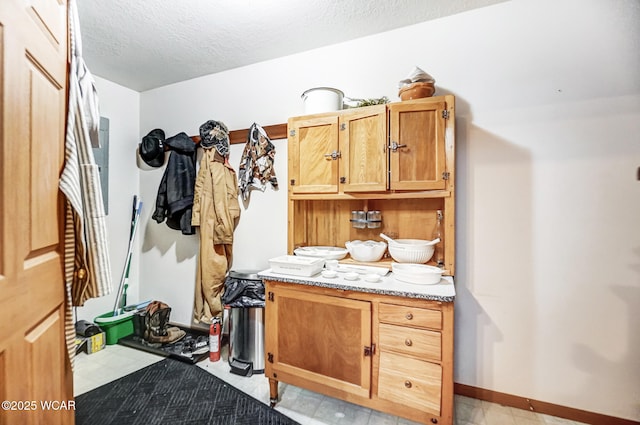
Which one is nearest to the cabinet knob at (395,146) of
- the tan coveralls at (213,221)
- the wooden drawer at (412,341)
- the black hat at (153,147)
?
the wooden drawer at (412,341)

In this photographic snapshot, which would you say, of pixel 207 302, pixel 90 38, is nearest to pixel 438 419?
pixel 207 302

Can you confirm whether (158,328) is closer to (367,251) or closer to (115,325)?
(115,325)

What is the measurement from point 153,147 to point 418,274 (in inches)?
112

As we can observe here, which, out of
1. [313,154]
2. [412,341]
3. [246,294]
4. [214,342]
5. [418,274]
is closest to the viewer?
[412,341]

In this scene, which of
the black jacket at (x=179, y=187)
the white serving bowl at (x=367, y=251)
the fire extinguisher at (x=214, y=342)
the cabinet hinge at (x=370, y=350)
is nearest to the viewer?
the cabinet hinge at (x=370, y=350)

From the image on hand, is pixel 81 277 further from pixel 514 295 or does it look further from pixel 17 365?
pixel 514 295

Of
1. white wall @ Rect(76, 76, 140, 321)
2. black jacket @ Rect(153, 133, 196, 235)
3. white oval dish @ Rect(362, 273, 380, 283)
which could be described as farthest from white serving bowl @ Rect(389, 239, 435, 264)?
white wall @ Rect(76, 76, 140, 321)

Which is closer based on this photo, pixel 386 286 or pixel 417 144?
pixel 386 286

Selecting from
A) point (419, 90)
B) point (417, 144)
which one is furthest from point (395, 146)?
point (419, 90)

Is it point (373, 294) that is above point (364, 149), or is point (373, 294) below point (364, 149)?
below

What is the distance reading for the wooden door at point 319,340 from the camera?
5.05 ft

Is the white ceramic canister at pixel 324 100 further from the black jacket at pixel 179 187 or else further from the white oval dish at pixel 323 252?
the black jacket at pixel 179 187

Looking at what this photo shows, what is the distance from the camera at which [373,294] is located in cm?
151

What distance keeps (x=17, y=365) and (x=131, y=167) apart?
2.77m
